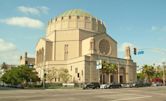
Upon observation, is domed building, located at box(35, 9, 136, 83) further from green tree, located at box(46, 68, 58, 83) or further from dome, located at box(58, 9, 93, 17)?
green tree, located at box(46, 68, 58, 83)

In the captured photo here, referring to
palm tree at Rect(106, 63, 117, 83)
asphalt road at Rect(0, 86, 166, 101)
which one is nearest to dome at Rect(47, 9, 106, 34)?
palm tree at Rect(106, 63, 117, 83)

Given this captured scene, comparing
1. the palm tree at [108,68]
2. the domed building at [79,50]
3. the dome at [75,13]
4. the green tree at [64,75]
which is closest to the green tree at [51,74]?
the domed building at [79,50]

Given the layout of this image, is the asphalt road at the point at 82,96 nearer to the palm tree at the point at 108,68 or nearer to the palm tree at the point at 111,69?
the palm tree at the point at 108,68

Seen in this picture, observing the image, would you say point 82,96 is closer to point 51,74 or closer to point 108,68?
point 108,68

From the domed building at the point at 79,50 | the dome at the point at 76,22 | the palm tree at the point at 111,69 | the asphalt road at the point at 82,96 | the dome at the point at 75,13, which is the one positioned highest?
the dome at the point at 75,13

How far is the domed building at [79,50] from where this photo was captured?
9006cm

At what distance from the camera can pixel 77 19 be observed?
351 ft

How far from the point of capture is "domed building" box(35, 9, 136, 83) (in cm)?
9006

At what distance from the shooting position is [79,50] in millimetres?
102000

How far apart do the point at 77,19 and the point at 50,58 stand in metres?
17.8

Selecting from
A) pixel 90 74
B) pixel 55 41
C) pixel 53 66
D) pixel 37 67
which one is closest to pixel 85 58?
pixel 90 74

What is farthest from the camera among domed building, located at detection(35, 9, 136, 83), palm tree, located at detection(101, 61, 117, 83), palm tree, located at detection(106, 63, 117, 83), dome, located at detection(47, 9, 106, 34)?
dome, located at detection(47, 9, 106, 34)

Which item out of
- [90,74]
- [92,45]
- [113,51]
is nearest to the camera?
[90,74]

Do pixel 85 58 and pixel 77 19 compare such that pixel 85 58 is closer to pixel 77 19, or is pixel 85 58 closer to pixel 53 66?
pixel 53 66
